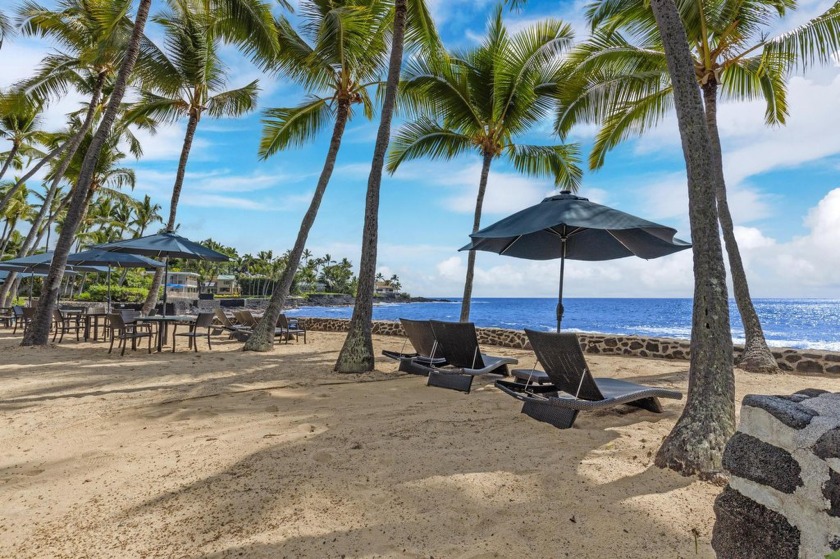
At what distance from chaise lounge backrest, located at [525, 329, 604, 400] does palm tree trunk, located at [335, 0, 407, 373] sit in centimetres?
321

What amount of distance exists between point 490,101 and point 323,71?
12.8ft

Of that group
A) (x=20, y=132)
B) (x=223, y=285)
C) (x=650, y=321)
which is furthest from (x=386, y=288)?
(x=20, y=132)

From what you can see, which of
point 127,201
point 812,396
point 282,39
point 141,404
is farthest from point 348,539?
point 127,201

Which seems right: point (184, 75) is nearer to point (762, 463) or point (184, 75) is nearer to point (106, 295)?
point (762, 463)

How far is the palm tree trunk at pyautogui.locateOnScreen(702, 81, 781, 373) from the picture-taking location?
7473 millimetres

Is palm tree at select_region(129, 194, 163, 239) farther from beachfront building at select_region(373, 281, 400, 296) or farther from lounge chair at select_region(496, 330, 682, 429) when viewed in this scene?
beachfront building at select_region(373, 281, 400, 296)

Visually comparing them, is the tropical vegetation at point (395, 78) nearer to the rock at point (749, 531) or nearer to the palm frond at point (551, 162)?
the palm frond at point (551, 162)

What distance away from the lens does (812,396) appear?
1.92m

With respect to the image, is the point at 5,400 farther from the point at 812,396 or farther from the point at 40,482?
the point at 812,396

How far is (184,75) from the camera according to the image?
40.0 ft

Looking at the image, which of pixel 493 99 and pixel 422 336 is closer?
pixel 422 336

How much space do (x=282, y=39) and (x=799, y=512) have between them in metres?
11.4

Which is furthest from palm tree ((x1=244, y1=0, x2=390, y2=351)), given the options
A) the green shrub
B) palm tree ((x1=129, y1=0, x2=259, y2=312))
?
the green shrub

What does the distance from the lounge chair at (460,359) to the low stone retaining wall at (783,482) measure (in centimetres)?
360
